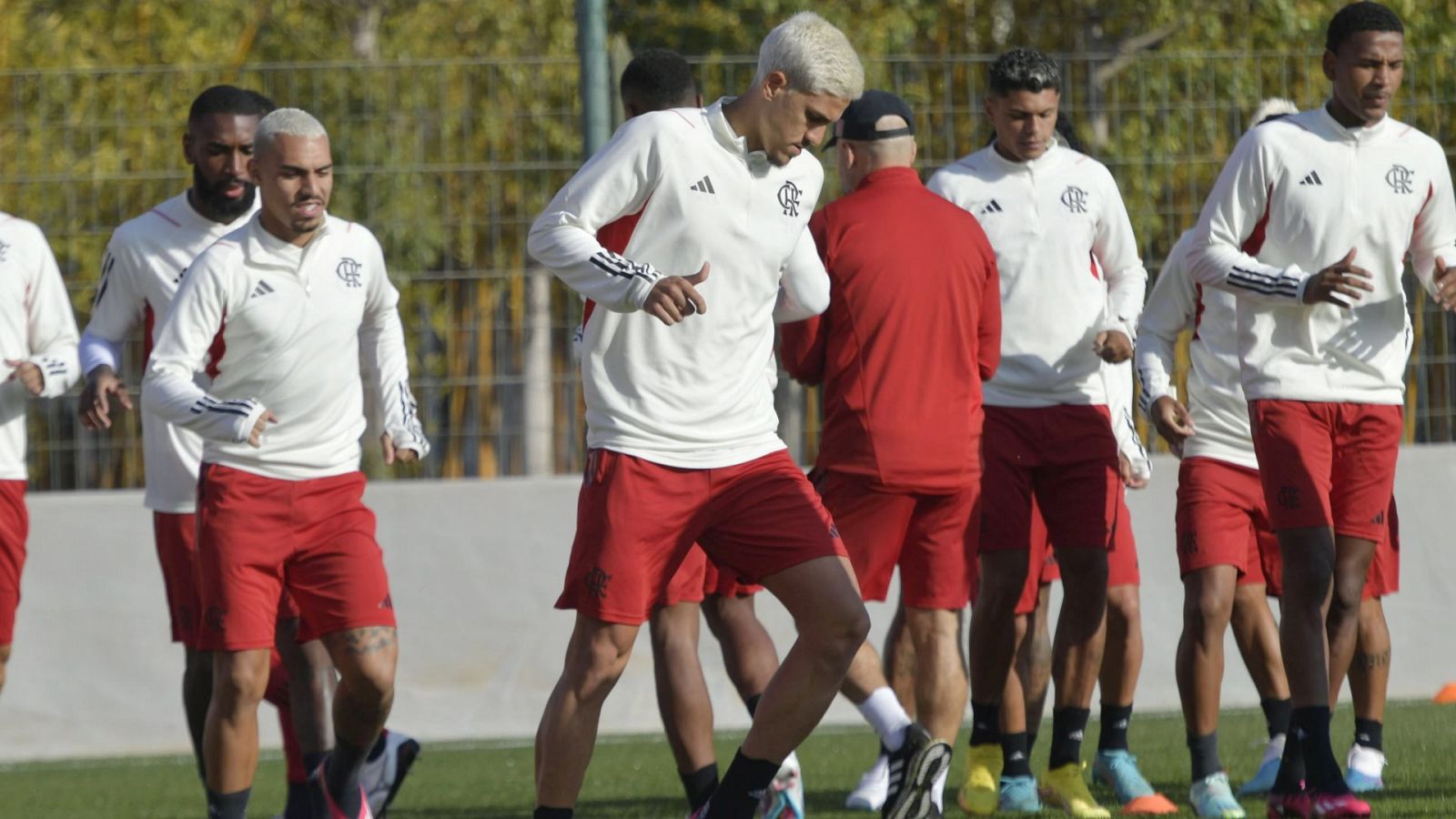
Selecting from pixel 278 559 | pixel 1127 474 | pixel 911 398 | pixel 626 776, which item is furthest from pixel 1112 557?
pixel 278 559

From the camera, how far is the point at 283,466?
6.50 m

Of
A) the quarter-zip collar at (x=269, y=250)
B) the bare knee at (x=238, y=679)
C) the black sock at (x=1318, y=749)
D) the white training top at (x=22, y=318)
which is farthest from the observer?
the white training top at (x=22, y=318)

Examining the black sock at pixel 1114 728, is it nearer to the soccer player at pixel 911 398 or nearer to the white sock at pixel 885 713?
the soccer player at pixel 911 398

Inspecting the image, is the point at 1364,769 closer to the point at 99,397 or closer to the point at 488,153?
the point at 99,397

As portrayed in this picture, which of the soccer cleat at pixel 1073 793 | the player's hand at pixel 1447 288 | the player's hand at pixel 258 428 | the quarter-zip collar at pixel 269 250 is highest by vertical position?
the quarter-zip collar at pixel 269 250

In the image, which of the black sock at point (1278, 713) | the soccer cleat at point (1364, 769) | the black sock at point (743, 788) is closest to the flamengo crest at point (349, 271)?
the black sock at point (743, 788)

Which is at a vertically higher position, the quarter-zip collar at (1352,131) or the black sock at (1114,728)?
the quarter-zip collar at (1352,131)

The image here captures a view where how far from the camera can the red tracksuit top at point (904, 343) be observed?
267 inches

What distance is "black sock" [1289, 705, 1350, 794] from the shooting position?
6211 mm

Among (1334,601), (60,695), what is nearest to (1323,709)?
(1334,601)

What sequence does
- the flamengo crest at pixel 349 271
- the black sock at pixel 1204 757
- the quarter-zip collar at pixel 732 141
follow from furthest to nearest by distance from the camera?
1. the black sock at pixel 1204 757
2. the flamengo crest at pixel 349 271
3. the quarter-zip collar at pixel 732 141

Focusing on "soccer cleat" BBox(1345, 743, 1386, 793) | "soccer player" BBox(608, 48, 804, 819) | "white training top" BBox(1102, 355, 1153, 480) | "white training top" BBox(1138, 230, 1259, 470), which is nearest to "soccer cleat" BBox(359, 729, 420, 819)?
"soccer player" BBox(608, 48, 804, 819)

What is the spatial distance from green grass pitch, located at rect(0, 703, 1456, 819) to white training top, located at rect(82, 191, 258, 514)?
5.02 feet

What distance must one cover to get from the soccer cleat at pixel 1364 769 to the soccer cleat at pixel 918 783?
73.9 inches
